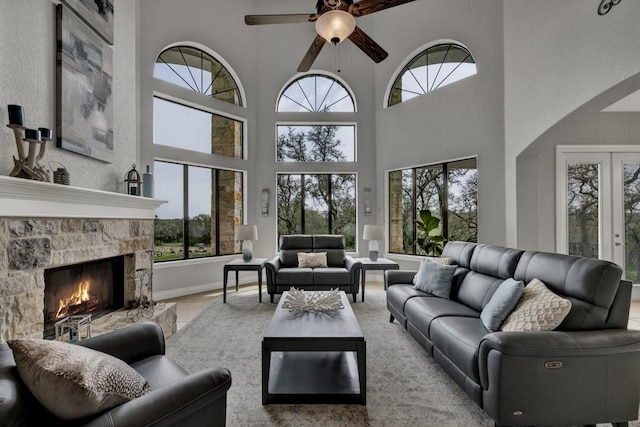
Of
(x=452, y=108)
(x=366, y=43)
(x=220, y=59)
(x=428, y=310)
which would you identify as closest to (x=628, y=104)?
(x=452, y=108)

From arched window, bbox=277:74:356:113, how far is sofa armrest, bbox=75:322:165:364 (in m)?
5.36

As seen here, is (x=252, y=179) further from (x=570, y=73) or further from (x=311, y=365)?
(x=570, y=73)

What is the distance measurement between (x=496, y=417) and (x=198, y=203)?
16.6ft

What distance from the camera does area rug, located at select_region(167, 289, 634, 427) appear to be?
199 cm

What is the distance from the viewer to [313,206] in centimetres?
639

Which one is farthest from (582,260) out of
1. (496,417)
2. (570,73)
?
(570,73)

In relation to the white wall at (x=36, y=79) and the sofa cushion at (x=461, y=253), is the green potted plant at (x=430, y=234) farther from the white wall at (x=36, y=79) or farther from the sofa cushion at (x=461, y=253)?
the white wall at (x=36, y=79)

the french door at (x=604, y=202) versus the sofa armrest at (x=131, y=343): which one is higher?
the french door at (x=604, y=202)

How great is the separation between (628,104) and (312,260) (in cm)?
489

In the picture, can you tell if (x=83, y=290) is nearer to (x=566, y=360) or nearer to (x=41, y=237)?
(x=41, y=237)

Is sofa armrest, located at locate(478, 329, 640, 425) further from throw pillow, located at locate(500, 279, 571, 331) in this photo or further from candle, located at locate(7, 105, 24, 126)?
candle, located at locate(7, 105, 24, 126)

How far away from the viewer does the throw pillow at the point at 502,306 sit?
2.21m

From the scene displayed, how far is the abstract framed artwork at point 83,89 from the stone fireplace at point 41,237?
1.80ft

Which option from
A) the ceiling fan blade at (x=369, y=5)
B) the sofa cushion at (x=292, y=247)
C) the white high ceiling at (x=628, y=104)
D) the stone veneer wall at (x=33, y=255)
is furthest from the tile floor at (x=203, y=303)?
the ceiling fan blade at (x=369, y=5)
